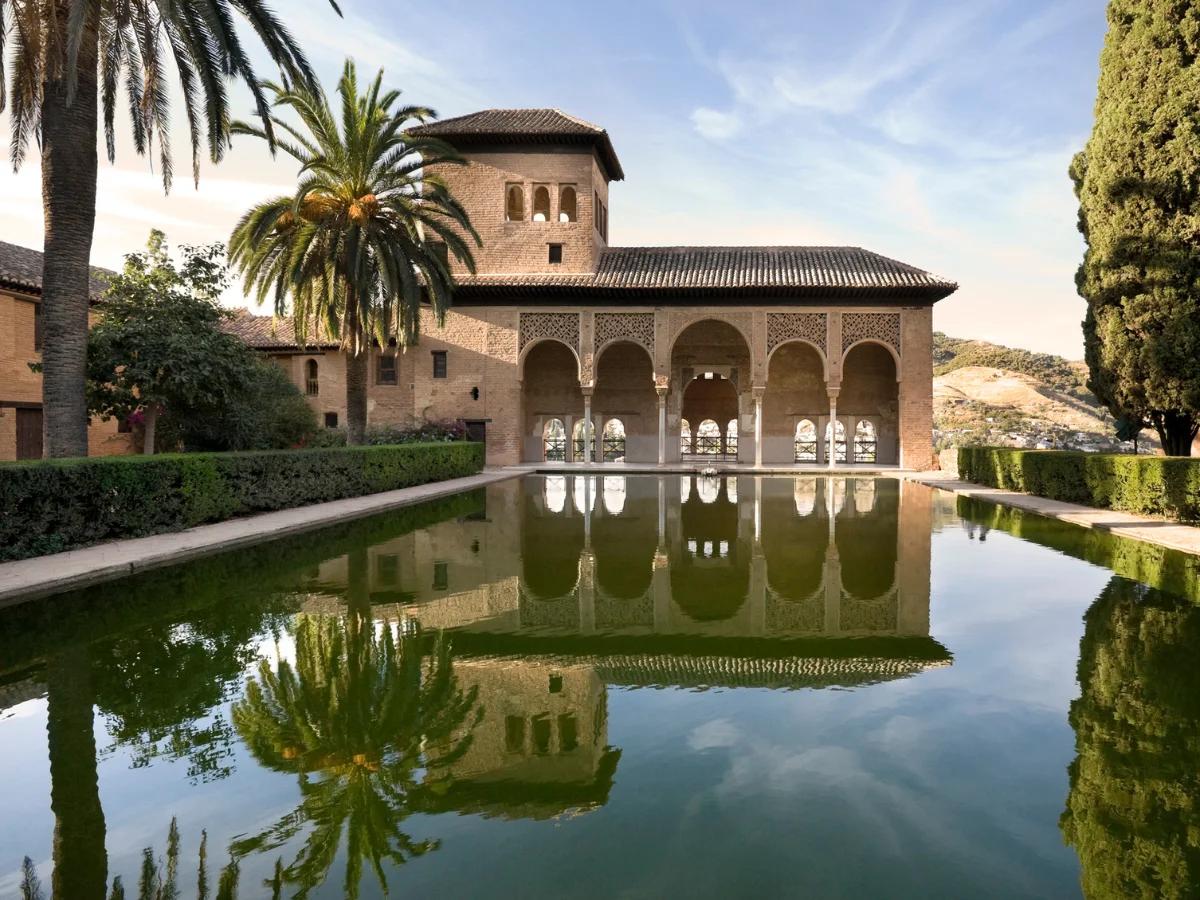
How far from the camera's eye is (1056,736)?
352 cm

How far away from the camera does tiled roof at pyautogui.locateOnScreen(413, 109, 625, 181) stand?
24.9 meters

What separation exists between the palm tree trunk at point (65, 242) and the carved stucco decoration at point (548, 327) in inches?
637

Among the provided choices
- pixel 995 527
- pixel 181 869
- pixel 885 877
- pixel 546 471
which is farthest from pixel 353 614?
pixel 546 471

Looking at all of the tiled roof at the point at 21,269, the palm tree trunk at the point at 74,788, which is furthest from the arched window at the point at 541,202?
the palm tree trunk at the point at 74,788

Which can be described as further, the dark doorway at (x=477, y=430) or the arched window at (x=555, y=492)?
the dark doorway at (x=477, y=430)

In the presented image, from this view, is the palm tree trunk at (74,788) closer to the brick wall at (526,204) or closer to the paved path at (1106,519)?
the paved path at (1106,519)

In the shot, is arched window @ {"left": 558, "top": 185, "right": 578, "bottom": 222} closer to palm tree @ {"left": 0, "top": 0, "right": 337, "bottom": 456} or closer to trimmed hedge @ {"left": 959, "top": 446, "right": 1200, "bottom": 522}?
trimmed hedge @ {"left": 959, "top": 446, "right": 1200, "bottom": 522}

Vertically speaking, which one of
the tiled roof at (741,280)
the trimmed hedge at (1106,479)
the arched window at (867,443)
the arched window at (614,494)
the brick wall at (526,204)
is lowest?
the arched window at (614,494)

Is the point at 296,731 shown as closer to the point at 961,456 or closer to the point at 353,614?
the point at 353,614

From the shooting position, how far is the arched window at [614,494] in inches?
533

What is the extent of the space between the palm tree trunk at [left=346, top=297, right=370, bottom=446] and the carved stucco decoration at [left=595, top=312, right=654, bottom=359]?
9.78m

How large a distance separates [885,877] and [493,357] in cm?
2399

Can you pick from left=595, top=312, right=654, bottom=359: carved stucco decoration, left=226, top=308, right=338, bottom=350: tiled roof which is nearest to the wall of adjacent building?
left=226, top=308, right=338, bottom=350: tiled roof

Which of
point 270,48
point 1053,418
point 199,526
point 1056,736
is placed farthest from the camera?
point 1053,418
